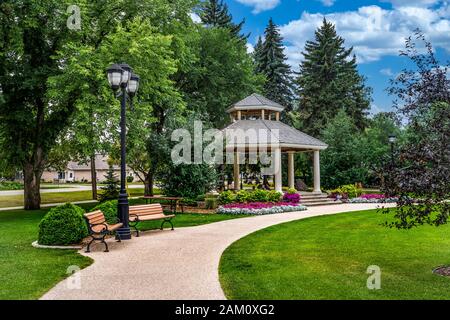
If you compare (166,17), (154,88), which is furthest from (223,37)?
(154,88)

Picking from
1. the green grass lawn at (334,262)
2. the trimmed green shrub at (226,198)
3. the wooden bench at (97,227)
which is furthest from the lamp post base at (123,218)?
the trimmed green shrub at (226,198)

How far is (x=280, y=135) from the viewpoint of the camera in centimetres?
2323

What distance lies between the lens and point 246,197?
19.4 meters

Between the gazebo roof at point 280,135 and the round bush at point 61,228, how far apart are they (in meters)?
13.4

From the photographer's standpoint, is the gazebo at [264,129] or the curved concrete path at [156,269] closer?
the curved concrete path at [156,269]

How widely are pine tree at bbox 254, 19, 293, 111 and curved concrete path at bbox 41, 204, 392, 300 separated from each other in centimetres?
3420

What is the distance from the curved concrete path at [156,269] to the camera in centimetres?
582

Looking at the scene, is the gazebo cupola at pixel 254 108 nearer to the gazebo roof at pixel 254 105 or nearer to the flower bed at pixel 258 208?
the gazebo roof at pixel 254 105

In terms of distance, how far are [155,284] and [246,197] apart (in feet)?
43.5

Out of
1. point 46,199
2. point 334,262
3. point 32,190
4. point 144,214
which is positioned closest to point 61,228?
point 144,214

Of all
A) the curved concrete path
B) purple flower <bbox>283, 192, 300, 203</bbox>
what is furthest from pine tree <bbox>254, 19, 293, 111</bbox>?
the curved concrete path

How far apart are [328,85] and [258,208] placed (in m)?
28.4
